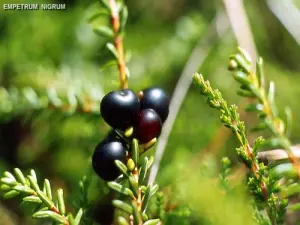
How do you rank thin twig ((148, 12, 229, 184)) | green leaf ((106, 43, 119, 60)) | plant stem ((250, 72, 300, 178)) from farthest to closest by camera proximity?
thin twig ((148, 12, 229, 184)) → green leaf ((106, 43, 119, 60)) → plant stem ((250, 72, 300, 178))

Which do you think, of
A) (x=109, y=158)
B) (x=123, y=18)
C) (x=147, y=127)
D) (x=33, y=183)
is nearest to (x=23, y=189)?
(x=33, y=183)

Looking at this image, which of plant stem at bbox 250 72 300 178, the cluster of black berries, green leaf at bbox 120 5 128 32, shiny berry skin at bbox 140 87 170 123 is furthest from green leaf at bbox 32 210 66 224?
green leaf at bbox 120 5 128 32

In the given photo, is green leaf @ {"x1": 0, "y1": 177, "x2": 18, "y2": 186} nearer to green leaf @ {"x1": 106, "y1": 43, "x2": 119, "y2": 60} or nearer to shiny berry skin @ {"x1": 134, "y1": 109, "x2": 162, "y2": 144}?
shiny berry skin @ {"x1": 134, "y1": 109, "x2": 162, "y2": 144}

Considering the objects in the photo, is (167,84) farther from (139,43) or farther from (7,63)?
(7,63)

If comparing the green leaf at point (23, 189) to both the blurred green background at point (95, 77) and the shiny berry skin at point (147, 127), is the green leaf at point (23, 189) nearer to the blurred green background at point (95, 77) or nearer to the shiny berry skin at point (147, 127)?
the shiny berry skin at point (147, 127)

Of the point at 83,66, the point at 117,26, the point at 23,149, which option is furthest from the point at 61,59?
the point at 117,26

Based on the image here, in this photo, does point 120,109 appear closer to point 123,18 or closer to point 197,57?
point 123,18

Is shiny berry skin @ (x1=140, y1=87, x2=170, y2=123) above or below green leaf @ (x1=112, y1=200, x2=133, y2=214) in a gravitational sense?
above
